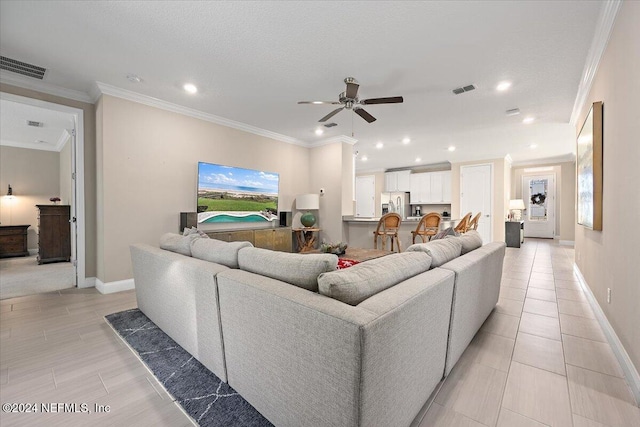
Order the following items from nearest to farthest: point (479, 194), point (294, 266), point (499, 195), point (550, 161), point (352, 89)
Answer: point (294, 266), point (352, 89), point (499, 195), point (479, 194), point (550, 161)

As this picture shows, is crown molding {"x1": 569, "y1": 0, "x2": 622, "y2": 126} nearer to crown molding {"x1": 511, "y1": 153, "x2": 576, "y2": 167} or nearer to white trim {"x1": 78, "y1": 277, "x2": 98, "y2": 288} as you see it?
crown molding {"x1": 511, "y1": 153, "x2": 576, "y2": 167}

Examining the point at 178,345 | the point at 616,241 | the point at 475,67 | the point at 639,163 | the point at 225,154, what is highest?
the point at 475,67

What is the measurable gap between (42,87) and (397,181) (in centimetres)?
887

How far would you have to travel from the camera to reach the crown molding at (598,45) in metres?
2.03

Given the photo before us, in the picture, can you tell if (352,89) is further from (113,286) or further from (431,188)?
(431,188)

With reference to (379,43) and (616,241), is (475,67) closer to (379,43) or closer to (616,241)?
(379,43)

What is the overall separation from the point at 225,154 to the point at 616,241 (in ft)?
16.3

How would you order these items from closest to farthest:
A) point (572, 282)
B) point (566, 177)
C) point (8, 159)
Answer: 1. point (572, 282)
2. point (8, 159)
3. point (566, 177)

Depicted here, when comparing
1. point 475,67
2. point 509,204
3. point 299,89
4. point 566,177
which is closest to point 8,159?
point 299,89

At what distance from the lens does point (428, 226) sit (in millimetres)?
5078

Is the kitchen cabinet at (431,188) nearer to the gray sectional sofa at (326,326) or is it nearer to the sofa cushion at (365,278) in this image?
the gray sectional sofa at (326,326)

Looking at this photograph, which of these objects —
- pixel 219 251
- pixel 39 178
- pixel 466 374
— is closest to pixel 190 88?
pixel 219 251

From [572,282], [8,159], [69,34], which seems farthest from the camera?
[8,159]

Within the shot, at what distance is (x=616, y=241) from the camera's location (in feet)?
6.72
